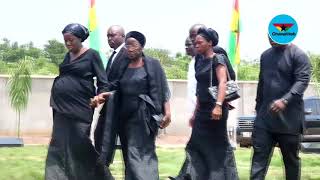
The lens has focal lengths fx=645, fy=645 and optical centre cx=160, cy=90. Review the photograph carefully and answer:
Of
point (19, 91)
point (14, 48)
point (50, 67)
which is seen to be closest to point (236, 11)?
point (19, 91)

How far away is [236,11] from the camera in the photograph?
61.9ft

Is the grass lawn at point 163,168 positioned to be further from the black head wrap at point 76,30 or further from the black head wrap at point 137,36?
the black head wrap at point 137,36

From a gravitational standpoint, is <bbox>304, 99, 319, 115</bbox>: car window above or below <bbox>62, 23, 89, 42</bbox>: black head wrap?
below

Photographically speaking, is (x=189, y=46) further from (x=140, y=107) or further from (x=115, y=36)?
(x=140, y=107)

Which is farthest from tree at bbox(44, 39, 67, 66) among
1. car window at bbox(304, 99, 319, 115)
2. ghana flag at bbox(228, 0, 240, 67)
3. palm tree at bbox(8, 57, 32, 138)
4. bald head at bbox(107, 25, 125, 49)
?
bald head at bbox(107, 25, 125, 49)

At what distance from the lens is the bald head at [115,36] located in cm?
777

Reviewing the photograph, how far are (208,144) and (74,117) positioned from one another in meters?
1.44

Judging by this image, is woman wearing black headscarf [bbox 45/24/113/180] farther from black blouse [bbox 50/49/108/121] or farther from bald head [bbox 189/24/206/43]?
bald head [bbox 189/24/206/43]

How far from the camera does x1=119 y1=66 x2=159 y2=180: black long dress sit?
6.71 metres

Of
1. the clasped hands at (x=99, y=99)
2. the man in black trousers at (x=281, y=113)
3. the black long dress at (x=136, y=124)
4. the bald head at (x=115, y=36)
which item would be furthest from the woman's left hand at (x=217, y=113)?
the bald head at (x=115, y=36)

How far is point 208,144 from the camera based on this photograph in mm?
6848

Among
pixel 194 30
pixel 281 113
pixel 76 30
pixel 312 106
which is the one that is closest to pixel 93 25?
pixel 312 106

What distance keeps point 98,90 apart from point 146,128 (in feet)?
2.11

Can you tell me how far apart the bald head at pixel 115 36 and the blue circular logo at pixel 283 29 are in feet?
6.16
